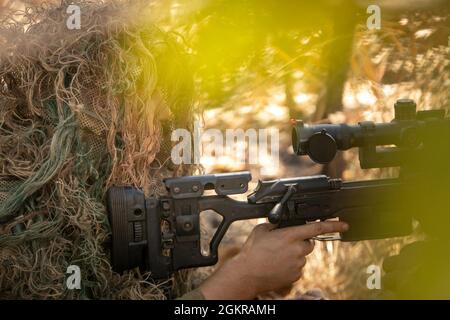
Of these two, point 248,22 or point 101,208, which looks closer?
point 101,208

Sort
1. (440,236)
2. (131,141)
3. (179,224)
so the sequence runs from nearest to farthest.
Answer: (179,224) < (131,141) < (440,236)

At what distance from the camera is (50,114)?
252cm

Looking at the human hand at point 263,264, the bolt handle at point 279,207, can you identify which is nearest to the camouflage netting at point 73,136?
the human hand at point 263,264

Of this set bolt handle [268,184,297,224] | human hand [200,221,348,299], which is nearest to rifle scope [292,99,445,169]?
bolt handle [268,184,297,224]

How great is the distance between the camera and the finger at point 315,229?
2.44m

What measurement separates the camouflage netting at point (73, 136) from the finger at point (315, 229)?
1.88ft

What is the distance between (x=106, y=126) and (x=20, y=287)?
0.66m

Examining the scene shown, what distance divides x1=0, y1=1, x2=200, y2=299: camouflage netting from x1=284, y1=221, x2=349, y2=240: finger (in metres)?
0.57

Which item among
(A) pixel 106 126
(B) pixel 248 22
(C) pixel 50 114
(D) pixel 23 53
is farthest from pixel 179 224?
(B) pixel 248 22

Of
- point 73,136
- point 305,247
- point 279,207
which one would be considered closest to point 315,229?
point 305,247

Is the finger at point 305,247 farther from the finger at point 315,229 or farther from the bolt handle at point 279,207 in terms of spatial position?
the bolt handle at point 279,207

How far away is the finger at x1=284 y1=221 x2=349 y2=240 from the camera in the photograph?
95.9 inches

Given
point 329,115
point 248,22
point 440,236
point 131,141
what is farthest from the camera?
point 329,115
